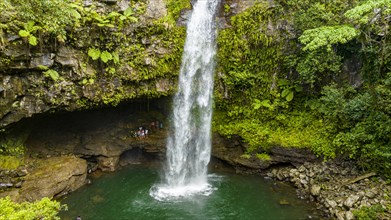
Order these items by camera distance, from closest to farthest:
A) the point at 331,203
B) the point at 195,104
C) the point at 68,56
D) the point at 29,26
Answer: the point at 29,26 < the point at 331,203 < the point at 68,56 < the point at 195,104

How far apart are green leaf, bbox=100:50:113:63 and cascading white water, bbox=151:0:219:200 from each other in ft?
11.7

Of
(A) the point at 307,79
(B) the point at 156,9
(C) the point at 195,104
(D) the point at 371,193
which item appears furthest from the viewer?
(C) the point at 195,104

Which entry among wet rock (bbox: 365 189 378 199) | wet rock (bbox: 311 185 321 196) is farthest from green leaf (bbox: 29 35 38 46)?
wet rock (bbox: 365 189 378 199)

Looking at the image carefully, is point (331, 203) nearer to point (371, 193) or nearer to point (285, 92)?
point (371, 193)

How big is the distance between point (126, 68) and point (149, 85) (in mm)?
→ 1386

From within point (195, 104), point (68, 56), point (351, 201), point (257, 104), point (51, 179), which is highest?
point (68, 56)

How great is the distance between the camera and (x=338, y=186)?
12.4m

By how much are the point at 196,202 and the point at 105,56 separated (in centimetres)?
720

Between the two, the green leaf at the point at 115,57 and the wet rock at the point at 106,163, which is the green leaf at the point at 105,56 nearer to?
the green leaf at the point at 115,57

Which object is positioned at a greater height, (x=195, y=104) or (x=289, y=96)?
(x=289, y=96)

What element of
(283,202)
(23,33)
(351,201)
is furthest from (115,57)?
(351,201)

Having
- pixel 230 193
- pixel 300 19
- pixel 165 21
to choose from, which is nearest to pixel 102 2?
pixel 165 21

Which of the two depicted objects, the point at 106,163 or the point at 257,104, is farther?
the point at 106,163

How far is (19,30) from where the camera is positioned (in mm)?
11164
